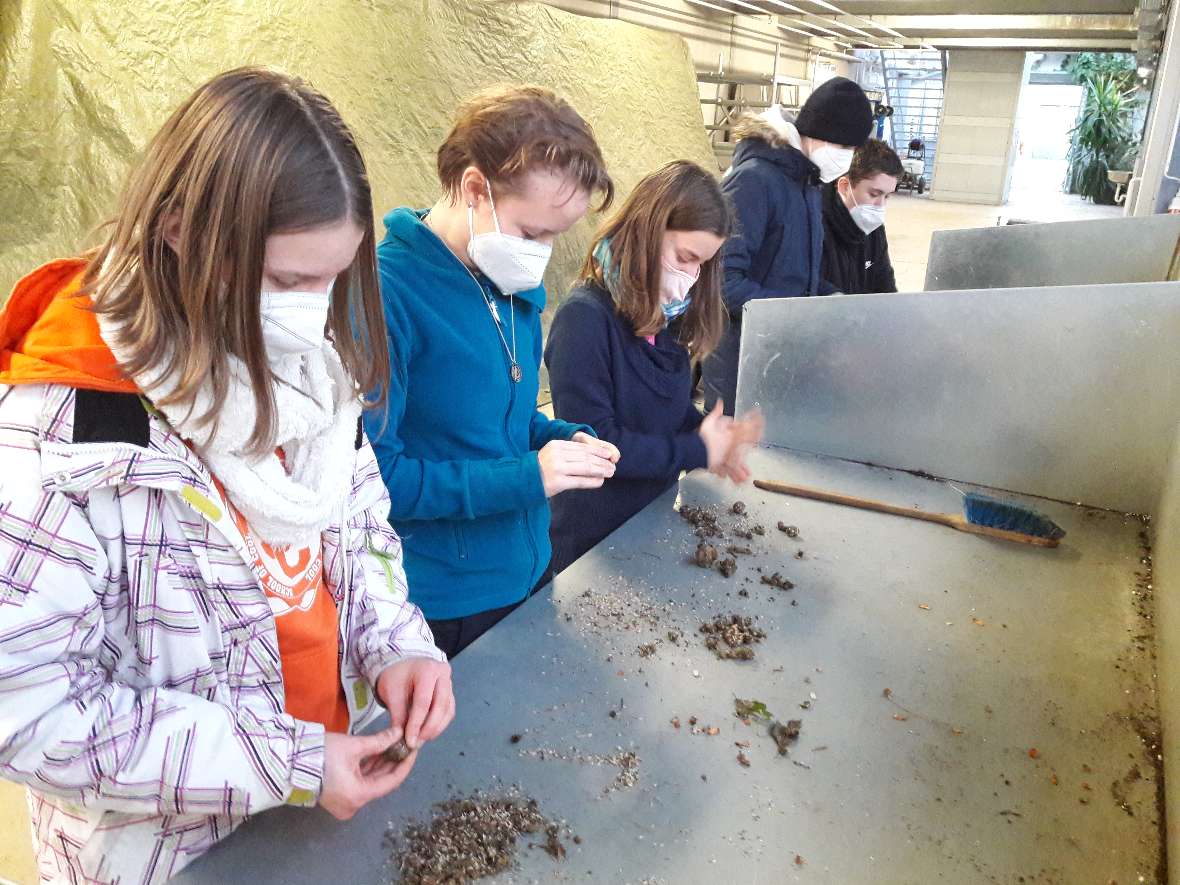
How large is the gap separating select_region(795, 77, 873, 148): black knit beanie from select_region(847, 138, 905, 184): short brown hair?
0.17m

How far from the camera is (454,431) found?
1.15m

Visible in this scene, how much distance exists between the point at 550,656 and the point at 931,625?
52 cm

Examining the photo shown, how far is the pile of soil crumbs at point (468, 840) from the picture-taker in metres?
0.67

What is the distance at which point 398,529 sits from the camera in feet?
3.91

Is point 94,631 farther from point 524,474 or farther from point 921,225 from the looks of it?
point 921,225

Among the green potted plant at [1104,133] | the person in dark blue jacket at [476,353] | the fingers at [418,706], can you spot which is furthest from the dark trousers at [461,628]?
the green potted plant at [1104,133]

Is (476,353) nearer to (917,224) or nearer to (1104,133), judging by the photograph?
(917,224)

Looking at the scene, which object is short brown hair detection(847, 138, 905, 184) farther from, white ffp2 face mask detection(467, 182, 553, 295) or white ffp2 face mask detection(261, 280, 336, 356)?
white ffp2 face mask detection(261, 280, 336, 356)

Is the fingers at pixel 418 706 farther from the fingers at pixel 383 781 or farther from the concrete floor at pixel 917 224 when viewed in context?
the concrete floor at pixel 917 224

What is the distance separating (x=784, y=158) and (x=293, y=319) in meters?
1.92

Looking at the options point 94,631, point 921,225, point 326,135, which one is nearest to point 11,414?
point 94,631

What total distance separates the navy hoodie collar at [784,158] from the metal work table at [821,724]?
1.32m

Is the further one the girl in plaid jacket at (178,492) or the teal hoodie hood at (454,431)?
the teal hoodie hood at (454,431)

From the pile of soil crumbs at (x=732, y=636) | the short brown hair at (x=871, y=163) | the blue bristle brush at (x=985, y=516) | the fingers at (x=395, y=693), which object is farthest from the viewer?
the short brown hair at (x=871, y=163)
